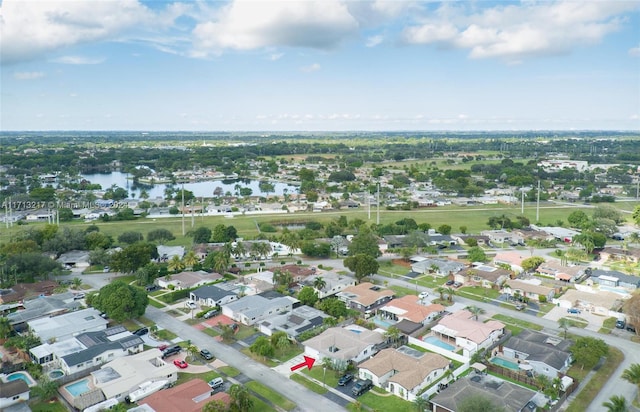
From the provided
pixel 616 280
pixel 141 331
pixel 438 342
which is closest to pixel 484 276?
pixel 616 280

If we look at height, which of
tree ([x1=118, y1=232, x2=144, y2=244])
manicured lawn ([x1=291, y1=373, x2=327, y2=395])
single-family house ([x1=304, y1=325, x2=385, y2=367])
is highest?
tree ([x1=118, y1=232, x2=144, y2=244])

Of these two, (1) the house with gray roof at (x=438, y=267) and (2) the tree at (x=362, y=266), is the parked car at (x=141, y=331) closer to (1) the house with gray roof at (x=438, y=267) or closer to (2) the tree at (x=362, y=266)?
(2) the tree at (x=362, y=266)

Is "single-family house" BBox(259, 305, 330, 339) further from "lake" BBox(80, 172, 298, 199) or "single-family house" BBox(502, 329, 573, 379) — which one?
"lake" BBox(80, 172, 298, 199)

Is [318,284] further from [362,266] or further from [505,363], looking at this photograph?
[505,363]

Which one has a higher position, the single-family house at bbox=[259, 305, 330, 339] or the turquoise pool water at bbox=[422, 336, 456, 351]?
the single-family house at bbox=[259, 305, 330, 339]

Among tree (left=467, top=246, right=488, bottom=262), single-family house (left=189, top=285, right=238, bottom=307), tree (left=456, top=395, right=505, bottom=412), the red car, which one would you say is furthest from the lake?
tree (left=456, top=395, right=505, bottom=412)

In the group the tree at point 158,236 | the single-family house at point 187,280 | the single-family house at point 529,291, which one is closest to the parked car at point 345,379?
the single-family house at point 187,280
